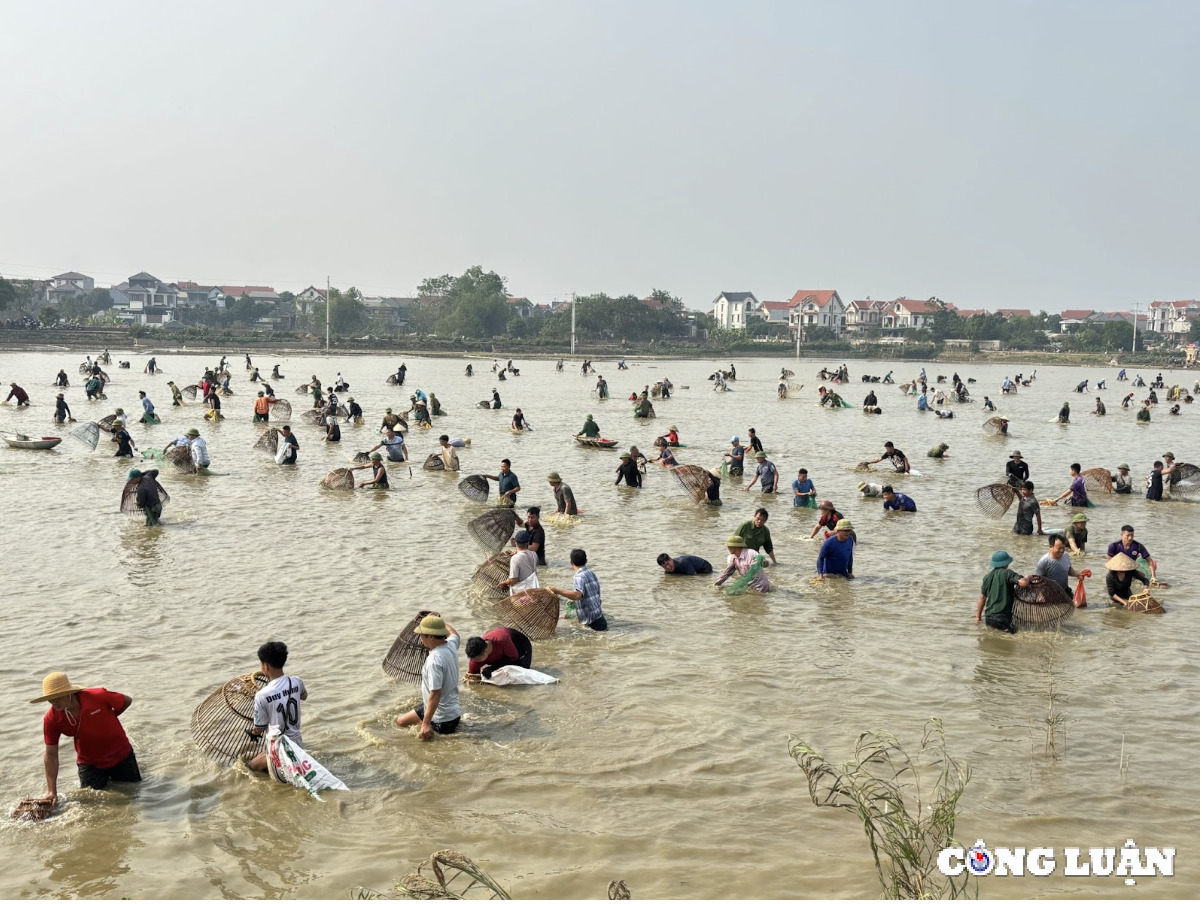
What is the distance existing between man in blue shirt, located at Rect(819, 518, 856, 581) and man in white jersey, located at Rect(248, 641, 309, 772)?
786 cm

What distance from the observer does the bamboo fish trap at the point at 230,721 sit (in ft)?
25.6

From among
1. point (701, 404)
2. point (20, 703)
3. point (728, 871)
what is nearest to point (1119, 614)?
point (728, 871)

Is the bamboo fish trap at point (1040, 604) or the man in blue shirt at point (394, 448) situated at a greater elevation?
the man in blue shirt at point (394, 448)

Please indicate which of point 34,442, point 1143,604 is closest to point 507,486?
point 1143,604

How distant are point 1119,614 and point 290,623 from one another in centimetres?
940

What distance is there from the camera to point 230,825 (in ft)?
22.7

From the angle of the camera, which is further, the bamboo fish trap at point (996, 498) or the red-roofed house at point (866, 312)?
the red-roofed house at point (866, 312)

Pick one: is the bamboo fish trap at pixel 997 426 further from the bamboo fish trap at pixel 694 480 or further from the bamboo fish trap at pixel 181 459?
the bamboo fish trap at pixel 181 459

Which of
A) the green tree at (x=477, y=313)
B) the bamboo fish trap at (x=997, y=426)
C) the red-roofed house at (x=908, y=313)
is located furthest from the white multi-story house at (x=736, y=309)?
the bamboo fish trap at (x=997, y=426)

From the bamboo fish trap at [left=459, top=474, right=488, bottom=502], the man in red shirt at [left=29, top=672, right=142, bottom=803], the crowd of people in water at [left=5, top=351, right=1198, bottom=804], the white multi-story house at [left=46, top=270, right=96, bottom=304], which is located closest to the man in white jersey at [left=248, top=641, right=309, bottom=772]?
the crowd of people in water at [left=5, top=351, right=1198, bottom=804]

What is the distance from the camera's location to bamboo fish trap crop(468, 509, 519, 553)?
14211mm

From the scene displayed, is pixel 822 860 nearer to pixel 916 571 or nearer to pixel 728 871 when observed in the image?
pixel 728 871

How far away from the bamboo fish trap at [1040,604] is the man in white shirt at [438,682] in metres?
6.37

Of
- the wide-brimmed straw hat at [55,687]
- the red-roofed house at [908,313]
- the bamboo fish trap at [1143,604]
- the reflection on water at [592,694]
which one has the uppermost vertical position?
the red-roofed house at [908,313]
